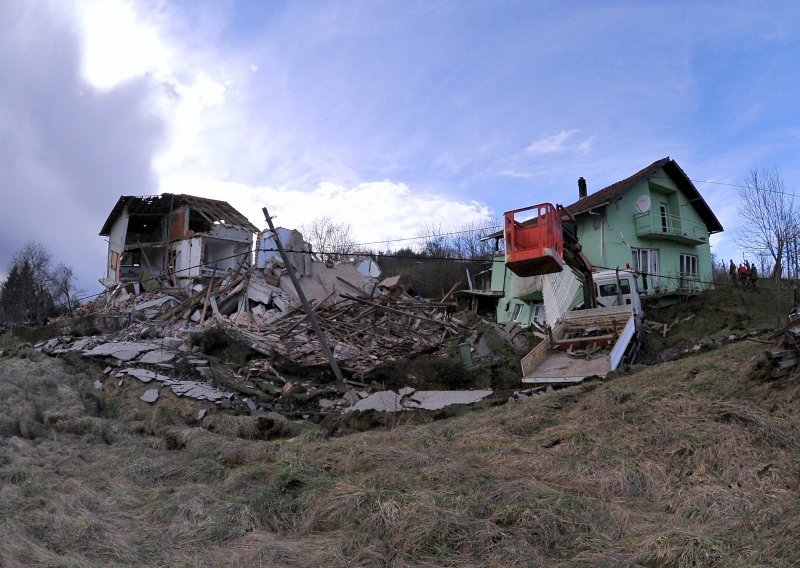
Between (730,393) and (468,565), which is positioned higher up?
(730,393)

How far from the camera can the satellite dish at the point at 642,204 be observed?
92.5ft

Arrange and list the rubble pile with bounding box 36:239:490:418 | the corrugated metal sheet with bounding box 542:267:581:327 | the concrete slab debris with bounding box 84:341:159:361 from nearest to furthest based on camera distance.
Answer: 1. the rubble pile with bounding box 36:239:490:418
2. the concrete slab debris with bounding box 84:341:159:361
3. the corrugated metal sheet with bounding box 542:267:581:327

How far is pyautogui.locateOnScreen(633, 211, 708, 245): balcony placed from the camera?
27.6 m

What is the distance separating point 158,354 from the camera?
57.7 ft

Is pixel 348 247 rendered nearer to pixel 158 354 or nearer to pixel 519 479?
pixel 158 354

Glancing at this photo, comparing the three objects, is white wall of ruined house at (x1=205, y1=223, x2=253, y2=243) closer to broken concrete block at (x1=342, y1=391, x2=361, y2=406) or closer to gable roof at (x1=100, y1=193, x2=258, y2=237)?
gable roof at (x1=100, y1=193, x2=258, y2=237)

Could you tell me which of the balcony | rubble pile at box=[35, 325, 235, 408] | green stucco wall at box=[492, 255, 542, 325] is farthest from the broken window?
the balcony

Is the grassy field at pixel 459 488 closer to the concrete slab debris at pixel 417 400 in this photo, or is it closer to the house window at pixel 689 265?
the concrete slab debris at pixel 417 400

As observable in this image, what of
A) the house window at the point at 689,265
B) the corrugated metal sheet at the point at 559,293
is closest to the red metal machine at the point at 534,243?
the corrugated metal sheet at the point at 559,293

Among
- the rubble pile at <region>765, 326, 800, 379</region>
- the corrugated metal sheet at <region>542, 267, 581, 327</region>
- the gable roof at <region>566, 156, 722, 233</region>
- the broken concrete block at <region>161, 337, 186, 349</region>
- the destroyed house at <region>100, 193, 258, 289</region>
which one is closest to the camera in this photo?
the rubble pile at <region>765, 326, 800, 379</region>

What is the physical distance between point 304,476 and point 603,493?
3036mm

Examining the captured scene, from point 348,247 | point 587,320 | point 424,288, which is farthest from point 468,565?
point 348,247

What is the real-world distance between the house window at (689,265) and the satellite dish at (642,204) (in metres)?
3.91

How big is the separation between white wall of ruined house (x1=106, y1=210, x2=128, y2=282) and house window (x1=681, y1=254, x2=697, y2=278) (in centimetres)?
3308
